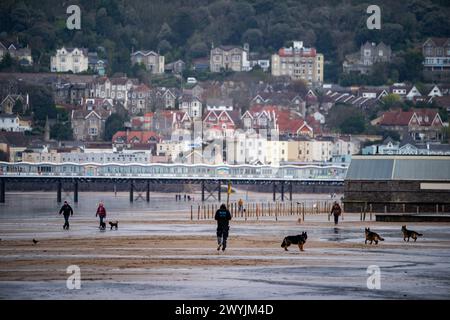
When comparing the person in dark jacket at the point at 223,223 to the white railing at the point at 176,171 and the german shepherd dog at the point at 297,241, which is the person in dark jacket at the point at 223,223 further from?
the white railing at the point at 176,171

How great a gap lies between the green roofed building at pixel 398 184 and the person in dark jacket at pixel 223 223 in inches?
1451

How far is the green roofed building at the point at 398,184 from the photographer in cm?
8725

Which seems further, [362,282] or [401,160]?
[401,160]

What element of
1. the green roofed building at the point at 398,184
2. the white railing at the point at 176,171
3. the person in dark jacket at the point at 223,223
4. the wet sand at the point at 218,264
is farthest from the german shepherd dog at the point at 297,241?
the white railing at the point at 176,171

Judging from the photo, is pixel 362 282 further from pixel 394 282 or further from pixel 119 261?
pixel 119 261

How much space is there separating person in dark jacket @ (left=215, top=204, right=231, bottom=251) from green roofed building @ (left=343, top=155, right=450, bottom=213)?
36846mm

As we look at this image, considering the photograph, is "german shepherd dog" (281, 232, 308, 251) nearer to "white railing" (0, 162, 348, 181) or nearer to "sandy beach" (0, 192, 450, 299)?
"sandy beach" (0, 192, 450, 299)

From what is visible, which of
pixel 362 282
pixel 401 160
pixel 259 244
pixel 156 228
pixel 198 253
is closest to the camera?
pixel 362 282

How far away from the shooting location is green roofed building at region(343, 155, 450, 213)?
87.2 metres

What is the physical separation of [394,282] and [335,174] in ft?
369

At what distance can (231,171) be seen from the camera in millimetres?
157375

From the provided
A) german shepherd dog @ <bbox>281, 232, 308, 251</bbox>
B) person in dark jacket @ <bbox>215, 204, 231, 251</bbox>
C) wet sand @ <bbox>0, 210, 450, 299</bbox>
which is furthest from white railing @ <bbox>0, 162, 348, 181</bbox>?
person in dark jacket @ <bbox>215, 204, 231, 251</bbox>
